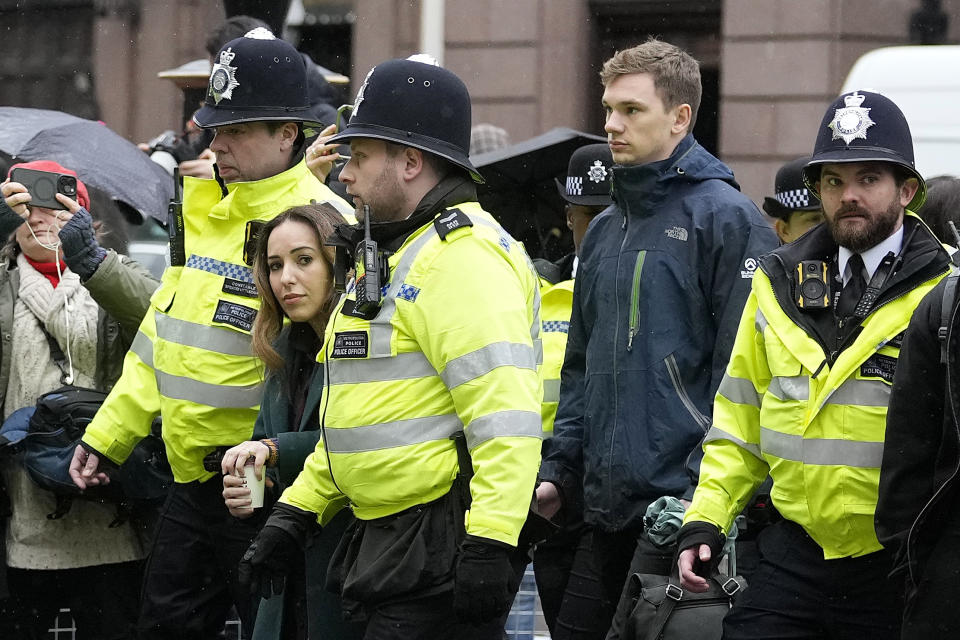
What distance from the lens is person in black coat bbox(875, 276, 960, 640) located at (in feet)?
12.2

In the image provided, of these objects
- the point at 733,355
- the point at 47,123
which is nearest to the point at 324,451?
the point at 733,355

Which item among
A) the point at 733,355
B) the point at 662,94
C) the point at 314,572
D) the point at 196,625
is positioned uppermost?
the point at 662,94

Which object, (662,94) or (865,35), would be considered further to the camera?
(865,35)

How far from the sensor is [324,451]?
4.65 meters

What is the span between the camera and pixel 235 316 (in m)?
5.45

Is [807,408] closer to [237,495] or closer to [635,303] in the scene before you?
[635,303]

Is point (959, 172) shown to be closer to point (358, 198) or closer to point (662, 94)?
point (662, 94)

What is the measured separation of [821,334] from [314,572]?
1712 mm

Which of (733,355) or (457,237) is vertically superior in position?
(457,237)

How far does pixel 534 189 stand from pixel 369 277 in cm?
390

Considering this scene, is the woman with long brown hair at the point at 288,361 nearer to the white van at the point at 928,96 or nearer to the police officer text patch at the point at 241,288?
the police officer text patch at the point at 241,288

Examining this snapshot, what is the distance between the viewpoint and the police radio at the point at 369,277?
4273mm

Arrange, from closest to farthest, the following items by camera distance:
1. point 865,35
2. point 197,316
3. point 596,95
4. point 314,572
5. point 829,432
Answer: point 829,432 → point 314,572 → point 197,316 → point 865,35 → point 596,95

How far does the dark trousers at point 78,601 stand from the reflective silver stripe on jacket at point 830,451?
3.12 metres
